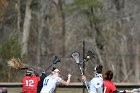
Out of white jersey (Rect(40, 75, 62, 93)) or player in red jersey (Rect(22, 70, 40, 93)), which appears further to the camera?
player in red jersey (Rect(22, 70, 40, 93))

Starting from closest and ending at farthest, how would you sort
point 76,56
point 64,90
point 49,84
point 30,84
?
point 49,84
point 30,84
point 76,56
point 64,90

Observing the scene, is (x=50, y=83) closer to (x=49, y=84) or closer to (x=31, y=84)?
(x=49, y=84)

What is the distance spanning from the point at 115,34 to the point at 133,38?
182 centimetres

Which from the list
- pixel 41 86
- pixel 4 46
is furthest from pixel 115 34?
pixel 41 86

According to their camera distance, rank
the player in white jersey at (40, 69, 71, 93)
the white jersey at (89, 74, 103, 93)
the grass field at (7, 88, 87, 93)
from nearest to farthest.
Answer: the white jersey at (89, 74, 103, 93) < the player in white jersey at (40, 69, 71, 93) < the grass field at (7, 88, 87, 93)

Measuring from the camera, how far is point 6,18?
50.1m

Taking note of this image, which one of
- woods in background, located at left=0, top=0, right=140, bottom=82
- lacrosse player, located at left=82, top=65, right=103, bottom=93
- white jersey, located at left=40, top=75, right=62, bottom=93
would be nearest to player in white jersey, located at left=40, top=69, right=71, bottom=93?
white jersey, located at left=40, top=75, right=62, bottom=93

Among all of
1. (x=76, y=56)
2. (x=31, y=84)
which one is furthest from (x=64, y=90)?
(x=31, y=84)

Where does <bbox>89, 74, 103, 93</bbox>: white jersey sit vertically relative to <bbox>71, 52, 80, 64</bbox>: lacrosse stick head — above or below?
below

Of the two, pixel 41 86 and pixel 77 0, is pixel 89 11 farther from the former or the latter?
pixel 41 86

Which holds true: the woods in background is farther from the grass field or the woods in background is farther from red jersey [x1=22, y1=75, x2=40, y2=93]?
red jersey [x1=22, y1=75, x2=40, y2=93]

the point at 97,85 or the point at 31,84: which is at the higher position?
the point at 97,85

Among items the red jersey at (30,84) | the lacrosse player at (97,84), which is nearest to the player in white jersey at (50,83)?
the lacrosse player at (97,84)


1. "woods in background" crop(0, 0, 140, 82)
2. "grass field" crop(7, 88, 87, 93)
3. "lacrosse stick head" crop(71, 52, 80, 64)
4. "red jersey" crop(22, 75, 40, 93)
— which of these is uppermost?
"woods in background" crop(0, 0, 140, 82)
